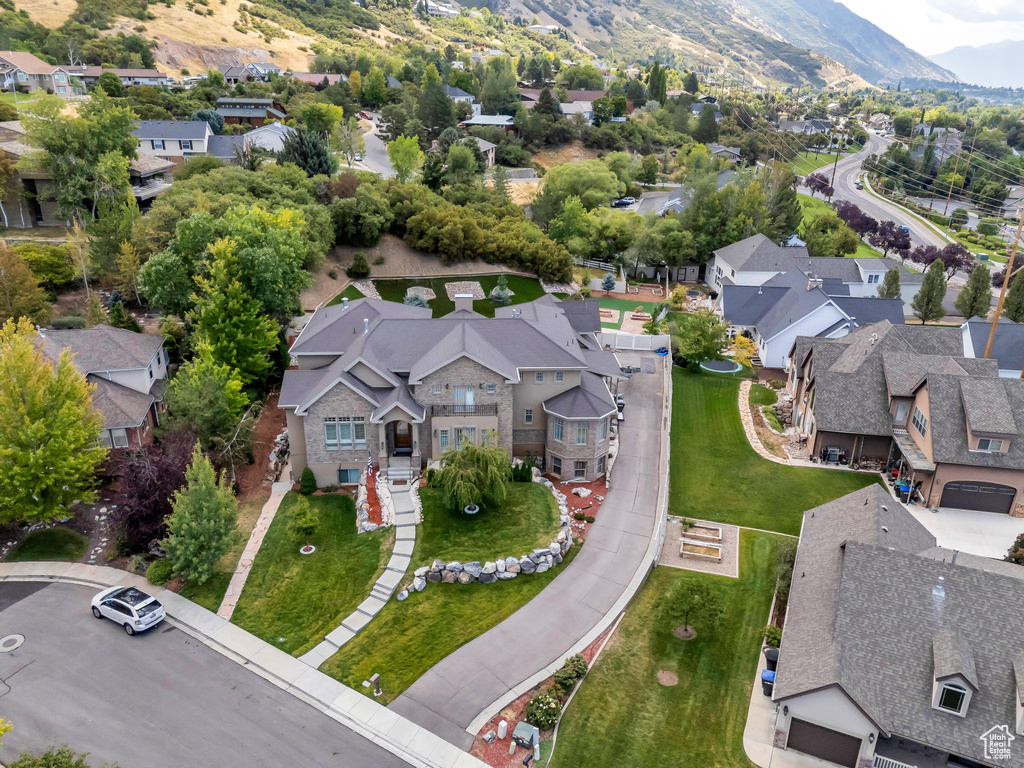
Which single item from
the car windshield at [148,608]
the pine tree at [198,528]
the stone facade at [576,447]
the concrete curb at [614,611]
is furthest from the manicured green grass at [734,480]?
the car windshield at [148,608]

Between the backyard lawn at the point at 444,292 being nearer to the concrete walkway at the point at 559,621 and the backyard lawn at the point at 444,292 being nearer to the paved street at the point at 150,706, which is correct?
the concrete walkway at the point at 559,621

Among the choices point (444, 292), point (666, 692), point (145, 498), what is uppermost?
point (145, 498)

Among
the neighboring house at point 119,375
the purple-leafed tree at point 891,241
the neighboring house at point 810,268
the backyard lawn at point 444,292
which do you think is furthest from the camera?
the purple-leafed tree at point 891,241

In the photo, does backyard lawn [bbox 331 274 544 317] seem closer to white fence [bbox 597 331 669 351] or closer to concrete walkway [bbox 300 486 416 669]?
white fence [bbox 597 331 669 351]

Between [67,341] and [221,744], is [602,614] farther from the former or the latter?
[67,341]

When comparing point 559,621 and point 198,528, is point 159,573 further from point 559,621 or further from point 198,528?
point 559,621

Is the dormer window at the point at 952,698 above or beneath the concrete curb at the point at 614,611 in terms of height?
above

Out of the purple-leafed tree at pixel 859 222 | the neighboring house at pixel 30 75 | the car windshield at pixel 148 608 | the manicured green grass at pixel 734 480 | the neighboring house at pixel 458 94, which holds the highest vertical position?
the neighboring house at pixel 30 75


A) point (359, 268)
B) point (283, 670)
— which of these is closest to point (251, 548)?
point (283, 670)
